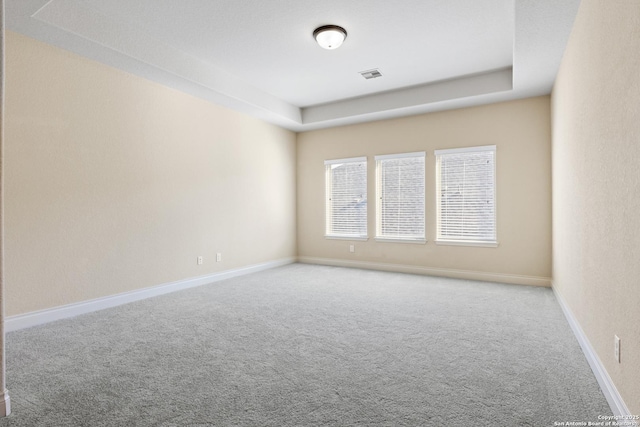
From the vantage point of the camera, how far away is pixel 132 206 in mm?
4238

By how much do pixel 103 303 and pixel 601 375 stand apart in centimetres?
448

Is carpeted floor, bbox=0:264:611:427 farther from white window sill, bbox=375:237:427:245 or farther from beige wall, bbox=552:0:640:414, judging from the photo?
white window sill, bbox=375:237:427:245

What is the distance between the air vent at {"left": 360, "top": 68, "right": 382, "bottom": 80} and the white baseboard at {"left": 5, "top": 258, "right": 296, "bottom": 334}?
357cm

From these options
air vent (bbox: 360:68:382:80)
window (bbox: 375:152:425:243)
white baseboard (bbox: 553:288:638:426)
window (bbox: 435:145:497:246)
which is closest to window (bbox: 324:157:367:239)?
window (bbox: 375:152:425:243)

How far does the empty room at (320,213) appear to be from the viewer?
6.38ft

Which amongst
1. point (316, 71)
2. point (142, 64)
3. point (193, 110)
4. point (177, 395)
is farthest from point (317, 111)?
point (177, 395)

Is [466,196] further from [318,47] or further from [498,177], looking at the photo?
[318,47]

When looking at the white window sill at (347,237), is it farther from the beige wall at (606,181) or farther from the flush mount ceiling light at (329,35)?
the flush mount ceiling light at (329,35)

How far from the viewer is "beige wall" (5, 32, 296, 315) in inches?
130

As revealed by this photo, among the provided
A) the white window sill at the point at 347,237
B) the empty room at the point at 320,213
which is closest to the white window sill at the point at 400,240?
the empty room at the point at 320,213

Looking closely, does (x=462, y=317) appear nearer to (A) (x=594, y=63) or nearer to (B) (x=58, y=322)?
(A) (x=594, y=63)

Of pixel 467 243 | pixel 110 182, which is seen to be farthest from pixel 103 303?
pixel 467 243

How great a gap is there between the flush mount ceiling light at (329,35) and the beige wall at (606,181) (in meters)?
2.07

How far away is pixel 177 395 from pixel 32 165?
281 centimetres
